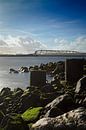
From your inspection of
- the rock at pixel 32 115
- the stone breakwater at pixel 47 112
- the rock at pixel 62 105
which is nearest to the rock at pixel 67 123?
the stone breakwater at pixel 47 112

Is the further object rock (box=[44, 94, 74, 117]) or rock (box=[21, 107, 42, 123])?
rock (box=[21, 107, 42, 123])

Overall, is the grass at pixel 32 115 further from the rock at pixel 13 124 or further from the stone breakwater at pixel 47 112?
the rock at pixel 13 124

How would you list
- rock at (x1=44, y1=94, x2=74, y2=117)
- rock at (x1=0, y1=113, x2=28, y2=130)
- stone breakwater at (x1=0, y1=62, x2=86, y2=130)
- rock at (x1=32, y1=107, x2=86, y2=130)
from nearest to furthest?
rock at (x1=32, y1=107, x2=86, y2=130) < stone breakwater at (x1=0, y1=62, x2=86, y2=130) < rock at (x1=0, y1=113, x2=28, y2=130) < rock at (x1=44, y1=94, x2=74, y2=117)

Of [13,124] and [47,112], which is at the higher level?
[47,112]

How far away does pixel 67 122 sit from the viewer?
52.9 feet

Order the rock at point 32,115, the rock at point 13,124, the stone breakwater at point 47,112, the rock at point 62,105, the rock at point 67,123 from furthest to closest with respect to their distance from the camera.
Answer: the rock at point 32,115, the rock at point 62,105, the rock at point 13,124, the stone breakwater at point 47,112, the rock at point 67,123

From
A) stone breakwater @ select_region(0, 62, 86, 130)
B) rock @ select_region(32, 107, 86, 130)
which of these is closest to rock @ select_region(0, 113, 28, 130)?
stone breakwater @ select_region(0, 62, 86, 130)

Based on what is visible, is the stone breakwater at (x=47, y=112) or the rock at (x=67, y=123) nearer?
the rock at (x=67, y=123)

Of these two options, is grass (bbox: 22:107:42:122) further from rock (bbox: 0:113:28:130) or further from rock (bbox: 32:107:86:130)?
rock (bbox: 32:107:86:130)

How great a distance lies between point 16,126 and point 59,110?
2.83m

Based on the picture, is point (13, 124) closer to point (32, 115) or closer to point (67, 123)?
point (32, 115)

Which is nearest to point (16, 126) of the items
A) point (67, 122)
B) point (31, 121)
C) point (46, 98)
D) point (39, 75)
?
point (31, 121)

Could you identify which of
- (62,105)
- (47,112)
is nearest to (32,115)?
(47,112)

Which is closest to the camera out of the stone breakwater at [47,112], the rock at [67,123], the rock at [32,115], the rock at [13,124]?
the rock at [67,123]
